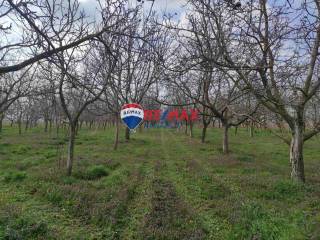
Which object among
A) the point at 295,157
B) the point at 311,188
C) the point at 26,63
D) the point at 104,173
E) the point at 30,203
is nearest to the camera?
the point at 26,63

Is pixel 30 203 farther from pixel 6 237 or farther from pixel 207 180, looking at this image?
pixel 207 180

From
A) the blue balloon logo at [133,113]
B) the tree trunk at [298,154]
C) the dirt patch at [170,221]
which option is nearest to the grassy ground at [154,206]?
the dirt patch at [170,221]

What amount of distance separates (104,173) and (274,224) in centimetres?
757

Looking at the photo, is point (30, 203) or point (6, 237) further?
point (30, 203)

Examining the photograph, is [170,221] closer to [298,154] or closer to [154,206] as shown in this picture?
[154,206]

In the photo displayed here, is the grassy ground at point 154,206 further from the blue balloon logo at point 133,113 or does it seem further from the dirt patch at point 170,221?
the blue balloon logo at point 133,113

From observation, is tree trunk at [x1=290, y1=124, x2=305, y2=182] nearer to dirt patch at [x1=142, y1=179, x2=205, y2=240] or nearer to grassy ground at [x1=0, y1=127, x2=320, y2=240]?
grassy ground at [x1=0, y1=127, x2=320, y2=240]

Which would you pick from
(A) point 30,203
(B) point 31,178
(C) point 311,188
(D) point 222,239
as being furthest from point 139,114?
(D) point 222,239

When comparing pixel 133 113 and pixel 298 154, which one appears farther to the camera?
pixel 133 113

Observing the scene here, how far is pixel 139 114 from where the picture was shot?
1274 cm

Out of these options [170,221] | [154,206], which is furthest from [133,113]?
[170,221]

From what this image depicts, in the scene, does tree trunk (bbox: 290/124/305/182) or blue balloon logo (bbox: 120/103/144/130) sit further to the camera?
blue balloon logo (bbox: 120/103/144/130)

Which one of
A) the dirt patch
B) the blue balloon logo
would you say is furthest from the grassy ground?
the blue balloon logo

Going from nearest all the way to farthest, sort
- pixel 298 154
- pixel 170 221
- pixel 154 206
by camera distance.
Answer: pixel 170 221 → pixel 154 206 → pixel 298 154
